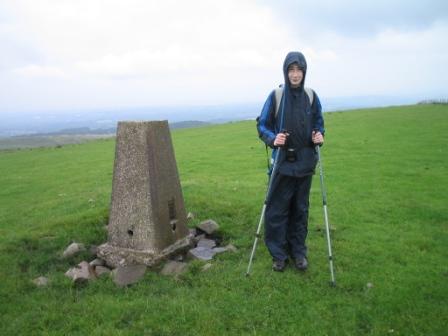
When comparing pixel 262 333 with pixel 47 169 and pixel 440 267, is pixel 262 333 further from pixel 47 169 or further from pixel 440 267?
pixel 47 169


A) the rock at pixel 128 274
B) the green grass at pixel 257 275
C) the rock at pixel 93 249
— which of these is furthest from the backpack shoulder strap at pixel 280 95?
the rock at pixel 93 249

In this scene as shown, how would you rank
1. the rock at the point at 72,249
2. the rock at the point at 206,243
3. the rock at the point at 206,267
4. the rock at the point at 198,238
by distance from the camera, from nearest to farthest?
the rock at the point at 206,267, the rock at the point at 72,249, the rock at the point at 206,243, the rock at the point at 198,238

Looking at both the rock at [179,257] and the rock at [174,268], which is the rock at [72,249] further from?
the rock at [174,268]

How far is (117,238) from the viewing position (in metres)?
9.18

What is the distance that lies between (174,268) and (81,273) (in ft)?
6.04

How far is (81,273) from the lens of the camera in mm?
8289

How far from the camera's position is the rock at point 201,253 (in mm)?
8995

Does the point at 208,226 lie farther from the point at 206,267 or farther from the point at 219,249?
the point at 206,267

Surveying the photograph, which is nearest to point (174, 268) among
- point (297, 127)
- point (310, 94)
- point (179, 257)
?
point (179, 257)

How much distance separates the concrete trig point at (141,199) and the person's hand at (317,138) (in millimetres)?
3353

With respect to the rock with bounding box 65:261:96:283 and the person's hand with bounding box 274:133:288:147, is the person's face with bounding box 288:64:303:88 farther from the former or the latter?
the rock with bounding box 65:261:96:283

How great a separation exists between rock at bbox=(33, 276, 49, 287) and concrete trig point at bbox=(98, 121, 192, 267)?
1.32m

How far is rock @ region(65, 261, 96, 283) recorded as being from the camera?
8.16m

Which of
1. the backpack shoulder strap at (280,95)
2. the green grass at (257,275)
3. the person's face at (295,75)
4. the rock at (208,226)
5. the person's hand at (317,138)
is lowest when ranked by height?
the green grass at (257,275)
